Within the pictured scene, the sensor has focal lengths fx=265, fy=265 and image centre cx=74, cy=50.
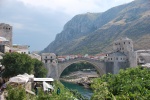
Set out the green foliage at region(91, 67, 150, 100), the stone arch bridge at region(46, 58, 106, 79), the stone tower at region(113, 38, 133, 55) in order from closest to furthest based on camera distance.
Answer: the green foliage at region(91, 67, 150, 100) < the stone arch bridge at region(46, 58, 106, 79) < the stone tower at region(113, 38, 133, 55)

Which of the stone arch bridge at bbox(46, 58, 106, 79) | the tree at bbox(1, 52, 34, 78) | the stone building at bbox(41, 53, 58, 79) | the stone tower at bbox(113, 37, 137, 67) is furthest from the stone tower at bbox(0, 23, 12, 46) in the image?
the stone tower at bbox(113, 37, 137, 67)

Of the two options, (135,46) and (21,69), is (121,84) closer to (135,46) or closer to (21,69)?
(21,69)

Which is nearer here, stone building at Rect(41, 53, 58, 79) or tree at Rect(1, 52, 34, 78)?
tree at Rect(1, 52, 34, 78)

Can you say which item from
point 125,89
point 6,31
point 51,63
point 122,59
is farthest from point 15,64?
point 122,59

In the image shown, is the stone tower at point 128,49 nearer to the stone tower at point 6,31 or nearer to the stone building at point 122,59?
the stone building at point 122,59

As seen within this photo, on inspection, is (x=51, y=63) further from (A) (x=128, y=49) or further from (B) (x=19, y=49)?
(A) (x=128, y=49)

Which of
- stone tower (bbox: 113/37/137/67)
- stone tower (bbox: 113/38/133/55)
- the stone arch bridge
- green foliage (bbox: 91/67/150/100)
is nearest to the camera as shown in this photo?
green foliage (bbox: 91/67/150/100)

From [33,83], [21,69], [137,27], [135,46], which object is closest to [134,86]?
[33,83]

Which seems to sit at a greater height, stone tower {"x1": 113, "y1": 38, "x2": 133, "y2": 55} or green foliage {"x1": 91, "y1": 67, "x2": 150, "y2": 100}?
stone tower {"x1": 113, "y1": 38, "x2": 133, "y2": 55}

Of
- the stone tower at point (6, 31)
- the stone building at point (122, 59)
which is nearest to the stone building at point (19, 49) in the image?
the stone tower at point (6, 31)

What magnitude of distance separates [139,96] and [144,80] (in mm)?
4803

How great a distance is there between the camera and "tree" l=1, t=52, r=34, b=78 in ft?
105

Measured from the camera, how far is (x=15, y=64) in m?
32.3

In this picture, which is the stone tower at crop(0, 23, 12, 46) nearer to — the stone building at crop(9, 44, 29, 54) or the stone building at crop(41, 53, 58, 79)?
the stone building at crop(9, 44, 29, 54)
